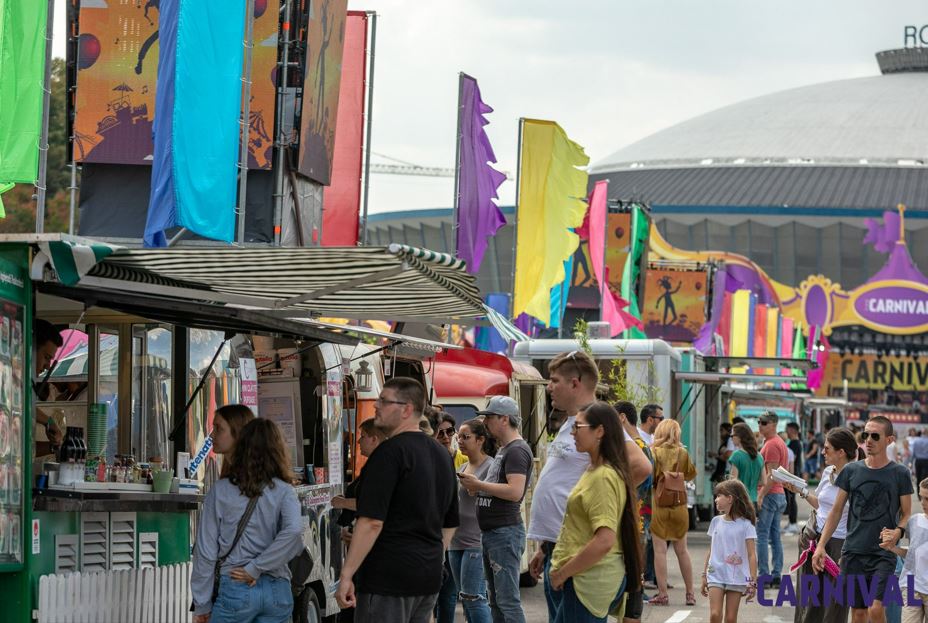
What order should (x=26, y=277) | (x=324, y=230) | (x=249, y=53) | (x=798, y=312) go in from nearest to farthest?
1. (x=26, y=277)
2. (x=249, y=53)
3. (x=324, y=230)
4. (x=798, y=312)

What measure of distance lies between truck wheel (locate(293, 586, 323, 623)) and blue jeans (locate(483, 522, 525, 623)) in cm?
130

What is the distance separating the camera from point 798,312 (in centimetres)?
7219

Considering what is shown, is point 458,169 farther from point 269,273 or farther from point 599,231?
point 269,273

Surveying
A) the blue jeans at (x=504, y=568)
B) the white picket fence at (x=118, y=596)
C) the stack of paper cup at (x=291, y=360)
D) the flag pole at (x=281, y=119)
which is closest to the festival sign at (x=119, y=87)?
the flag pole at (x=281, y=119)

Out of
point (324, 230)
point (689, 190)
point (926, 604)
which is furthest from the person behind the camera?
point (689, 190)

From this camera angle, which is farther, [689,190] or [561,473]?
[689,190]

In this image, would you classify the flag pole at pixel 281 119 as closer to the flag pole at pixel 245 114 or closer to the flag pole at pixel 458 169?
the flag pole at pixel 245 114

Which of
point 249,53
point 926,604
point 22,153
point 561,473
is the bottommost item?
point 926,604

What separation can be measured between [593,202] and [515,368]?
8.92 meters

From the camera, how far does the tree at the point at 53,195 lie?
51.7 m

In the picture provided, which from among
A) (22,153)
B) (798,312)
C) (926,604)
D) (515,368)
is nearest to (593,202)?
(515,368)

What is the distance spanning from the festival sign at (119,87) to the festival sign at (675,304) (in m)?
27.3

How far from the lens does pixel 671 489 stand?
15633 millimetres

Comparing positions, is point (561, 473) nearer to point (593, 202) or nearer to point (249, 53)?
point (249, 53)
